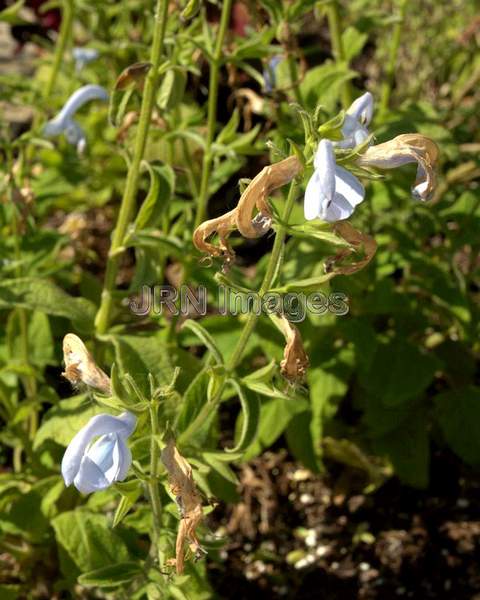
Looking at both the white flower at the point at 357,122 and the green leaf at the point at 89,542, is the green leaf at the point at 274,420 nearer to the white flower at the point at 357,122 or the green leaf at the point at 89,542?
the green leaf at the point at 89,542

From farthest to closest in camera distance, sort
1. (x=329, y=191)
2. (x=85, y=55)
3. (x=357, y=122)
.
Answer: (x=85, y=55), (x=357, y=122), (x=329, y=191)

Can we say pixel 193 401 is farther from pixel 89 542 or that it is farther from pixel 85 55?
pixel 85 55

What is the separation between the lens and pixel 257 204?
4.28 ft

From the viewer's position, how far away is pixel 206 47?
7.15 feet

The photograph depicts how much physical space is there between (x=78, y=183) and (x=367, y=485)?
1429 mm

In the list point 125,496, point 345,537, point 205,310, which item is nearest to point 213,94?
point 205,310

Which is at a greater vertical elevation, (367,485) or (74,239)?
(74,239)

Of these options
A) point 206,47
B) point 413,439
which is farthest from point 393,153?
point 413,439

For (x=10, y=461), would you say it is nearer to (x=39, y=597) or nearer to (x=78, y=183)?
(x=39, y=597)

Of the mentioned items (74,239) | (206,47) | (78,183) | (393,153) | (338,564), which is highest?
(393,153)

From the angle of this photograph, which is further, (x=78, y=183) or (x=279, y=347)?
(x=78, y=183)

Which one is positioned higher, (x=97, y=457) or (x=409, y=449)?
(x=97, y=457)

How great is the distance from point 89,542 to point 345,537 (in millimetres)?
1045

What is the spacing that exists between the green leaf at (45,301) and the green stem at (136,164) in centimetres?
5
